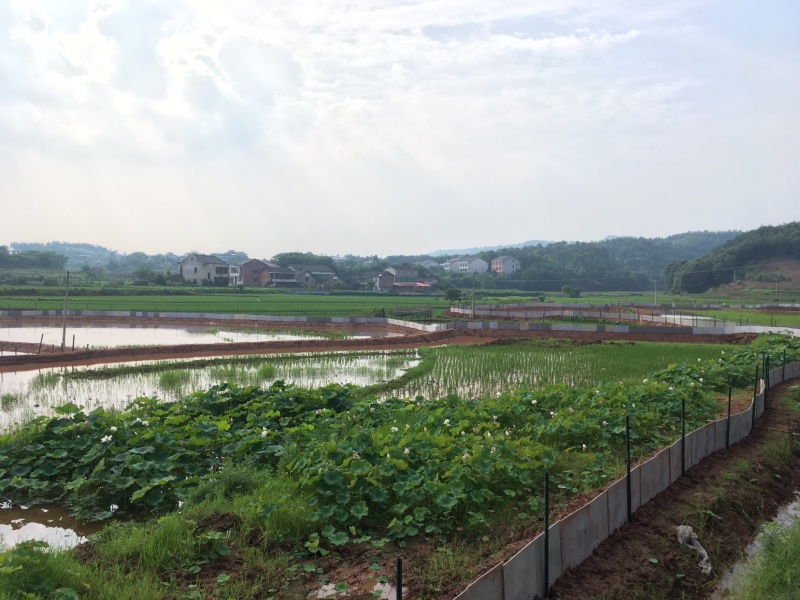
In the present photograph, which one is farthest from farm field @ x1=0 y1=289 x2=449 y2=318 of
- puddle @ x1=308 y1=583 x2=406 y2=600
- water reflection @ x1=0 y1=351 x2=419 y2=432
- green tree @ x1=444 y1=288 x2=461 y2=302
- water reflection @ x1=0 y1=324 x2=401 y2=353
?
puddle @ x1=308 y1=583 x2=406 y2=600

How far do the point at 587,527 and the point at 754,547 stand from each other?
3423mm

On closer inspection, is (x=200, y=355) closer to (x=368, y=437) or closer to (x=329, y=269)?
(x=368, y=437)

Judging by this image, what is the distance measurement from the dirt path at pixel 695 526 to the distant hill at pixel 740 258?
93.5 metres

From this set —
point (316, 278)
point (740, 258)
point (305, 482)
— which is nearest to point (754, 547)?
point (305, 482)

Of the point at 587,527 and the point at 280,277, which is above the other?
the point at 280,277

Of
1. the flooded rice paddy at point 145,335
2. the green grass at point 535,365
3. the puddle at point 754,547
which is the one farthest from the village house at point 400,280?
the puddle at point 754,547

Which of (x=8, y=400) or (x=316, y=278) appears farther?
(x=316, y=278)

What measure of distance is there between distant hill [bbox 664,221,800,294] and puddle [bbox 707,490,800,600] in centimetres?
9517

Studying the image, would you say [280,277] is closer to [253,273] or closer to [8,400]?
[253,273]

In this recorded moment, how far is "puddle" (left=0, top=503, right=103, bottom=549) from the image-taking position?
24.9 ft

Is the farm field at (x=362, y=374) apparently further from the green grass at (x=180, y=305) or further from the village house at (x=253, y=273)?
the village house at (x=253, y=273)

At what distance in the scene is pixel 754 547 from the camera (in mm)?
8570

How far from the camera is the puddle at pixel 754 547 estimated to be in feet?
24.3

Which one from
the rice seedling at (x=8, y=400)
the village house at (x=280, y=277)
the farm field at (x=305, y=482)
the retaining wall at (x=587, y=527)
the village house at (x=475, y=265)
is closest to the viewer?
the retaining wall at (x=587, y=527)
